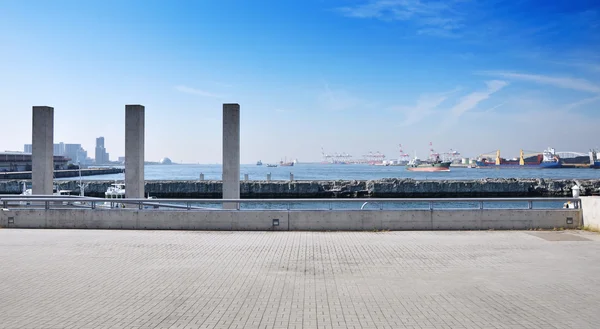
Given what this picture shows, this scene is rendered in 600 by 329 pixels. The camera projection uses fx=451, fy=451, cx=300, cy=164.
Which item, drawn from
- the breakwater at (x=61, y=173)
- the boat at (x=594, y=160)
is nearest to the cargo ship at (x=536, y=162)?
the boat at (x=594, y=160)

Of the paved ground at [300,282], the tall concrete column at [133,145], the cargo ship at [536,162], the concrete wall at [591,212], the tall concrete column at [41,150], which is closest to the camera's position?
the paved ground at [300,282]

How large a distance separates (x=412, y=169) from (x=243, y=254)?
169599 mm

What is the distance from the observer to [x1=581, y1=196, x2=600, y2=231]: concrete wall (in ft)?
45.6

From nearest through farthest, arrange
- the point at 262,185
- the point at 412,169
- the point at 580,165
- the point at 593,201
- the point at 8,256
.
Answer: the point at 8,256, the point at 593,201, the point at 262,185, the point at 412,169, the point at 580,165

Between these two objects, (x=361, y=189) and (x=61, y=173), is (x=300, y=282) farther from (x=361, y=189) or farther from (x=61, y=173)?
(x=61, y=173)

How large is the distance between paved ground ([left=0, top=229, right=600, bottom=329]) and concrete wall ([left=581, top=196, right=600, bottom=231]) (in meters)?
1.38

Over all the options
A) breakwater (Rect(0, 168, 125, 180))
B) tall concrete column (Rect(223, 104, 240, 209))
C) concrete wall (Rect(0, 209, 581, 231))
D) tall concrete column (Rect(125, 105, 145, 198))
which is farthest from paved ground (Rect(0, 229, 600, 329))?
breakwater (Rect(0, 168, 125, 180))

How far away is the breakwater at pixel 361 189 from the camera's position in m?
57.4

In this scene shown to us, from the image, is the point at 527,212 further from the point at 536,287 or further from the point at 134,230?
the point at 134,230

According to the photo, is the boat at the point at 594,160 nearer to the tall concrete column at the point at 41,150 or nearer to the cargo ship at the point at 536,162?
the cargo ship at the point at 536,162

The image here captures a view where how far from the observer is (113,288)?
7.86 m

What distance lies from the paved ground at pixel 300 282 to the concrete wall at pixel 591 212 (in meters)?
1.38

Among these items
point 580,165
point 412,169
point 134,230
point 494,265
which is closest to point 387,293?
point 494,265

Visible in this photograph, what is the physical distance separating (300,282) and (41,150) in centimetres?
1485
